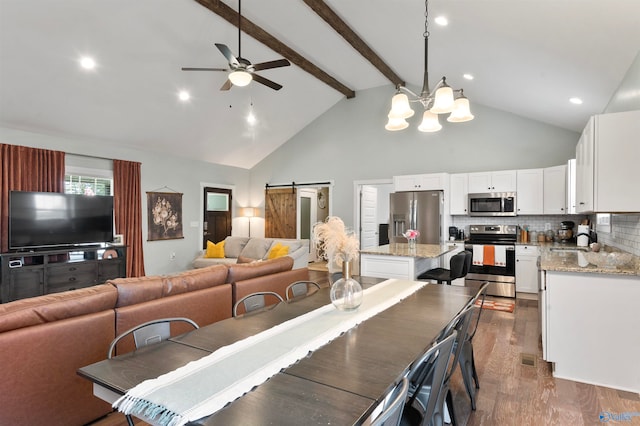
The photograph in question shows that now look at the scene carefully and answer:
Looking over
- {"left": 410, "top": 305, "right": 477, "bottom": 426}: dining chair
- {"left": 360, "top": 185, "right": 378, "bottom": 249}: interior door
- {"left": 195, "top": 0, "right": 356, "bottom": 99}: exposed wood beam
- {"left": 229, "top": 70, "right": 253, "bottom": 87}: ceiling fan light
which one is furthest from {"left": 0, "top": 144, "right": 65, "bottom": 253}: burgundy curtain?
{"left": 410, "top": 305, "right": 477, "bottom": 426}: dining chair

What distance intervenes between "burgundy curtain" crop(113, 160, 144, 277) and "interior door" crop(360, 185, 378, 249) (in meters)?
4.48

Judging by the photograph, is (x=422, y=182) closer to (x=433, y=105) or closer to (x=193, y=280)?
(x=433, y=105)

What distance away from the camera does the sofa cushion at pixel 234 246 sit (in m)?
7.26

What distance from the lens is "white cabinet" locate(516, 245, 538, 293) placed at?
17.7ft

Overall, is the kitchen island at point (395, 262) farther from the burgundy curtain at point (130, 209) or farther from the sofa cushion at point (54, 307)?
the burgundy curtain at point (130, 209)

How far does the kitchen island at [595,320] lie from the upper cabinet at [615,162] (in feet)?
1.59

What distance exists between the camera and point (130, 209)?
6363 millimetres

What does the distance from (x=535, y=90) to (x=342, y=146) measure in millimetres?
4222

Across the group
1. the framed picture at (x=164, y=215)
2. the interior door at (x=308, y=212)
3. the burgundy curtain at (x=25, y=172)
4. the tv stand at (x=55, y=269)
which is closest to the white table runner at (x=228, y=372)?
the tv stand at (x=55, y=269)

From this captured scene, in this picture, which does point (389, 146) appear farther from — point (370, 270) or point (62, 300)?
point (62, 300)

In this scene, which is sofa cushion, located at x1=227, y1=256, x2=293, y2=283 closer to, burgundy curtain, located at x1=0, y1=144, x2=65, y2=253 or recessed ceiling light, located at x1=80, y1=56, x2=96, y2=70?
recessed ceiling light, located at x1=80, y1=56, x2=96, y2=70

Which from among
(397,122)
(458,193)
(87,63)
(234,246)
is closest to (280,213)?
(234,246)

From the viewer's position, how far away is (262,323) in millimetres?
1856

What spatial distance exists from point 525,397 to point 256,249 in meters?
5.15
